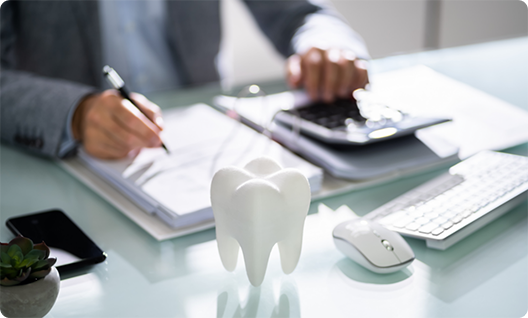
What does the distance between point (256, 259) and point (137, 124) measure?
393 mm

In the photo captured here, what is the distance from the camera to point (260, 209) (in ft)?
1.49

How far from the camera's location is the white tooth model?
0.45 meters

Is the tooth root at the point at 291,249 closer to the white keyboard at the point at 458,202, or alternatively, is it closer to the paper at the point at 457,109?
the white keyboard at the point at 458,202

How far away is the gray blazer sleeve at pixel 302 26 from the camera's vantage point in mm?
1258

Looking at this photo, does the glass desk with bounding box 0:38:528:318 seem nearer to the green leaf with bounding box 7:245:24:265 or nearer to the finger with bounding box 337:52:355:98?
the green leaf with bounding box 7:245:24:265

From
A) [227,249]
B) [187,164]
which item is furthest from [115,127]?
[227,249]

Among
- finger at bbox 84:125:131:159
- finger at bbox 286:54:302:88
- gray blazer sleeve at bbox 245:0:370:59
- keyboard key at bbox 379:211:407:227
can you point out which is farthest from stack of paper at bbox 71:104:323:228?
gray blazer sleeve at bbox 245:0:370:59

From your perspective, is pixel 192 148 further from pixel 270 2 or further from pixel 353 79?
pixel 270 2

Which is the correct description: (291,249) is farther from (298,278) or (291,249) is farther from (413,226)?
(413,226)

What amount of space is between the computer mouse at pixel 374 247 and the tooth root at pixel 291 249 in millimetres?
62

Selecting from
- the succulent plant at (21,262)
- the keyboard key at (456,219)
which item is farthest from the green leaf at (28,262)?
the keyboard key at (456,219)

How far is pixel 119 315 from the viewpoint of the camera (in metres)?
0.46

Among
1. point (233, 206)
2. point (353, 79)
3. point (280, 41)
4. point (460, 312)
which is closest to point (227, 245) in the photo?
point (233, 206)

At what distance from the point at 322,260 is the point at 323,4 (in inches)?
42.6
